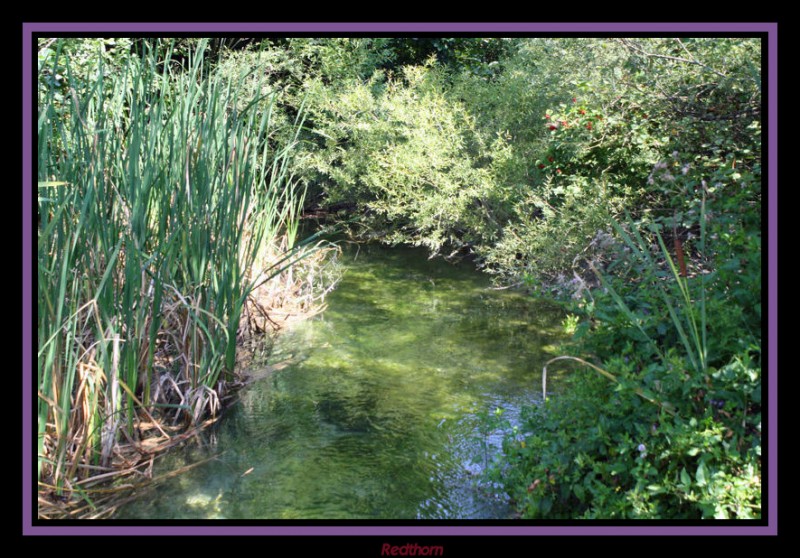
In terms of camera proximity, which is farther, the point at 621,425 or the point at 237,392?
the point at 237,392

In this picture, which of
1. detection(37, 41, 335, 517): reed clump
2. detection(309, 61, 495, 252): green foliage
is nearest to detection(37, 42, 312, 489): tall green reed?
detection(37, 41, 335, 517): reed clump

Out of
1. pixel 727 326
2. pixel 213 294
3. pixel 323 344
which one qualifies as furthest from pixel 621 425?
pixel 323 344

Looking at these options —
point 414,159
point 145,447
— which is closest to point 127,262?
point 145,447

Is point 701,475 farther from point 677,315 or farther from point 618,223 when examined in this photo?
point 618,223

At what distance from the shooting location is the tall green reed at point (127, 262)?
9.59 ft

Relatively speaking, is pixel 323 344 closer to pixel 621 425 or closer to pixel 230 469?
pixel 230 469

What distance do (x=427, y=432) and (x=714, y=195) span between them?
6.02 ft

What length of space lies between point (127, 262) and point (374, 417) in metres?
1.56

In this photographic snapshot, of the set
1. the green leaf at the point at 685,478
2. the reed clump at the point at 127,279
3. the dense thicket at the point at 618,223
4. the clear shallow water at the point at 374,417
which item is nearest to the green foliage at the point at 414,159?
the dense thicket at the point at 618,223

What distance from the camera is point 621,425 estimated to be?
2.61 meters

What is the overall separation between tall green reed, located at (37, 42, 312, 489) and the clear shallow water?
0.37 meters

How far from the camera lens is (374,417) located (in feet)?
13.0

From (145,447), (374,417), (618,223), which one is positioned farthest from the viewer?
(618,223)
